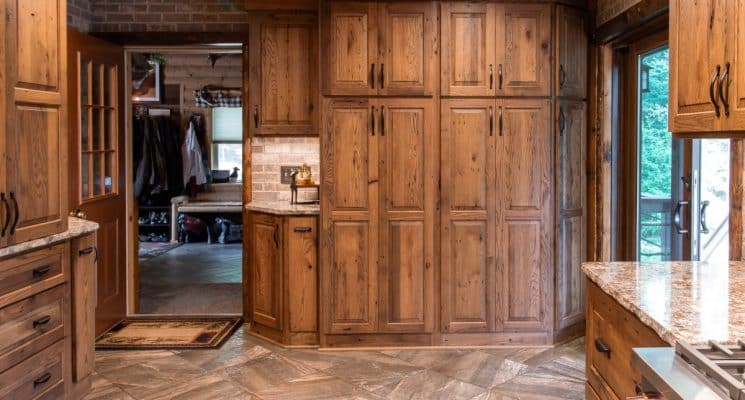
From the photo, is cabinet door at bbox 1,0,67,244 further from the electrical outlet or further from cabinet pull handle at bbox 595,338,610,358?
cabinet pull handle at bbox 595,338,610,358

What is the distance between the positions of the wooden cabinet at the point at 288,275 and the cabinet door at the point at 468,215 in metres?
0.89

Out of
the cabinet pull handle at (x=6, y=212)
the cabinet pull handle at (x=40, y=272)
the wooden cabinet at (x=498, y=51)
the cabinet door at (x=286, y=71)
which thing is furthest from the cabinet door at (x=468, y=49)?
the cabinet pull handle at (x=6, y=212)

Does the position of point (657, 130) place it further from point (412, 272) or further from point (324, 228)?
point (324, 228)

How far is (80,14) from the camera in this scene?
5301 millimetres

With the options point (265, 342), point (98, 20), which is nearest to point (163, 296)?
point (265, 342)

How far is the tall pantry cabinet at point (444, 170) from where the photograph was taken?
4.58 meters

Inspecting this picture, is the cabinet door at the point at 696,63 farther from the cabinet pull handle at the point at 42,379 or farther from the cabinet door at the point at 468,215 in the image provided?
the cabinet pull handle at the point at 42,379

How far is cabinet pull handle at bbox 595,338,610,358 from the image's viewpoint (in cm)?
228

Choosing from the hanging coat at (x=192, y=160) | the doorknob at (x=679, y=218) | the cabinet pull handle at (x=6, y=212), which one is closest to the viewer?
the cabinet pull handle at (x=6, y=212)

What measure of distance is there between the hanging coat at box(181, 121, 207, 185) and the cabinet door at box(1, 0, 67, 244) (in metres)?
6.81

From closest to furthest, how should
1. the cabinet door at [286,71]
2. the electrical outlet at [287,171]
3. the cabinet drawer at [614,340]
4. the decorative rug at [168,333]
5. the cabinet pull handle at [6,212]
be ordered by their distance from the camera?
the cabinet drawer at [614,340] → the cabinet pull handle at [6,212] → the decorative rug at [168,333] → the cabinet door at [286,71] → the electrical outlet at [287,171]

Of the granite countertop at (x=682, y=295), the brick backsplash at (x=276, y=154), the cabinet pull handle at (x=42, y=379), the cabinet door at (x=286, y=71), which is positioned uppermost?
the cabinet door at (x=286, y=71)

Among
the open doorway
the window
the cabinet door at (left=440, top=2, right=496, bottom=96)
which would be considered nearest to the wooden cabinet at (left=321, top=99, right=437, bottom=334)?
the cabinet door at (left=440, top=2, right=496, bottom=96)

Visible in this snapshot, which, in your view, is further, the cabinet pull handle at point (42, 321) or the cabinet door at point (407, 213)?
the cabinet door at point (407, 213)
